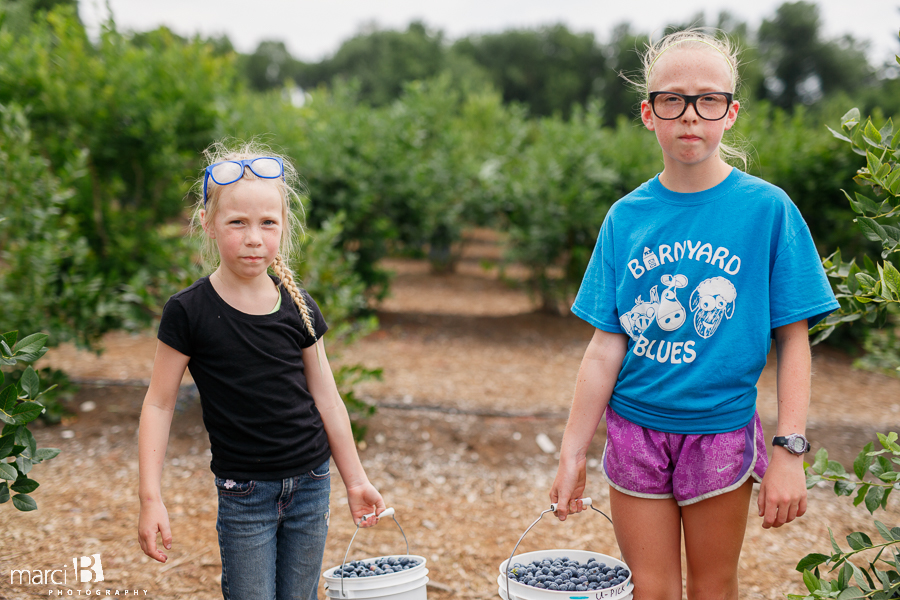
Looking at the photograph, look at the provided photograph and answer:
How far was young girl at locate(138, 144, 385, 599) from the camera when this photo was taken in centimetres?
175

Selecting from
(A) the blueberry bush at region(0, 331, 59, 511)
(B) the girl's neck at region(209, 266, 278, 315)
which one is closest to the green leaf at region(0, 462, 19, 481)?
(A) the blueberry bush at region(0, 331, 59, 511)

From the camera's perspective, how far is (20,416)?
180 cm

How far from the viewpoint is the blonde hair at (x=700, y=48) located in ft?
5.37

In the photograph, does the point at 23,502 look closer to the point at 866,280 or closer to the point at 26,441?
the point at 26,441

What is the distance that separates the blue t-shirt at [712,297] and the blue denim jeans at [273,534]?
0.96 metres

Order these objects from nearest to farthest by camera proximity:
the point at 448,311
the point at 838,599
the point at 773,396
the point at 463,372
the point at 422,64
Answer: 1. the point at 838,599
2. the point at 773,396
3. the point at 463,372
4. the point at 448,311
5. the point at 422,64

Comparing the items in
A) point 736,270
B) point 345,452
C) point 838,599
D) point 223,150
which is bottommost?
point 838,599

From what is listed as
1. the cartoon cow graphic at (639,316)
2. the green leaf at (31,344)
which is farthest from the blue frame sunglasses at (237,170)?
the cartoon cow graphic at (639,316)

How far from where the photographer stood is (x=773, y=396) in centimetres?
545

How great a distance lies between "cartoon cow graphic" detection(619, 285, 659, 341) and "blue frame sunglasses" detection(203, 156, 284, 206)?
42.5 inches

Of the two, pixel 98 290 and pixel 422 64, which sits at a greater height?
pixel 422 64

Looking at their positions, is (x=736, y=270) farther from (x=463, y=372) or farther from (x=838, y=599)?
(x=463, y=372)

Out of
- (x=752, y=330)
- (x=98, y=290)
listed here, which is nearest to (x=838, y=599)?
(x=752, y=330)

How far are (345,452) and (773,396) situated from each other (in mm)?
4693
